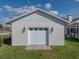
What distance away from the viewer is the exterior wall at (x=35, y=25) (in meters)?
19.2

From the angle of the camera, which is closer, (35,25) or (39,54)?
(39,54)

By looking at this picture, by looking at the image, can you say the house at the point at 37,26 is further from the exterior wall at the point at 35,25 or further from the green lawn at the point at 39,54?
the green lawn at the point at 39,54

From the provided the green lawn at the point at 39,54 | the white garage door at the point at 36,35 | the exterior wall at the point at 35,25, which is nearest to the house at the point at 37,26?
the exterior wall at the point at 35,25

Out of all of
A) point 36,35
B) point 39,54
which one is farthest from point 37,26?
point 39,54

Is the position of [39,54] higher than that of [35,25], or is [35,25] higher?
[35,25]

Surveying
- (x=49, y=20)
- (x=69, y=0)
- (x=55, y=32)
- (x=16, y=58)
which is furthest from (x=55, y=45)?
(x=69, y=0)

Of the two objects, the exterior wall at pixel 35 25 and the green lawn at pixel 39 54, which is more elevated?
the exterior wall at pixel 35 25

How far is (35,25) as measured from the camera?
762 inches

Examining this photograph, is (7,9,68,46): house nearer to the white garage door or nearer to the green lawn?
the white garage door

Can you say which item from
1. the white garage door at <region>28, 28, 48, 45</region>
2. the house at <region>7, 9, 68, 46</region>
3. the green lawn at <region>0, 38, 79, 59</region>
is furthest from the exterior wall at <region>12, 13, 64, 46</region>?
the green lawn at <region>0, 38, 79, 59</region>

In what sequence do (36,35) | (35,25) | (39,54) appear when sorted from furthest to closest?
(36,35), (35,25), (39,54)

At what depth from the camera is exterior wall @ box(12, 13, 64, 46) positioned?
1920cm

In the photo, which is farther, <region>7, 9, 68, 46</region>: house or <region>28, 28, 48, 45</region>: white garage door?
<region>28, 28, 48, 45</region>: white garage door

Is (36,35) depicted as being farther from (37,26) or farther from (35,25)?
(35,25)
